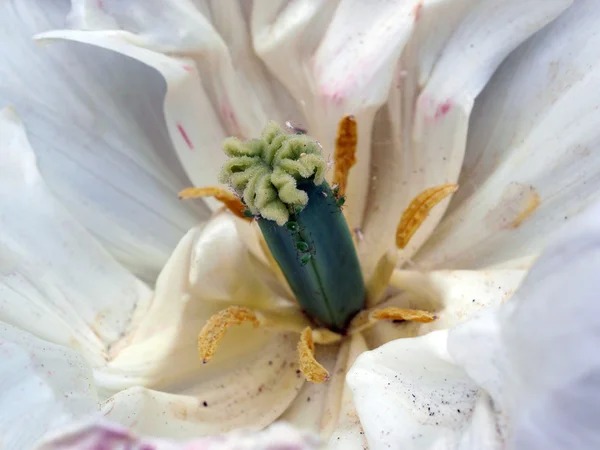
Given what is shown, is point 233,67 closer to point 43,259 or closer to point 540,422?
point 43,259

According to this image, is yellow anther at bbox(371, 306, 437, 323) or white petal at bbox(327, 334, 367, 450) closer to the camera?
white petal at bbox(327, 334, 367, 450)

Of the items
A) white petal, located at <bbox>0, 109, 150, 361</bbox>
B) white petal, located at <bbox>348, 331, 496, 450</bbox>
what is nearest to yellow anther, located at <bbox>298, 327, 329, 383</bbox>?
white petal, located at <bbox>348, 331, 496, 450</bbox>

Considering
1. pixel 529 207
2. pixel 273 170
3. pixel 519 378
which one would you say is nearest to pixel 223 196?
pixel 273 170

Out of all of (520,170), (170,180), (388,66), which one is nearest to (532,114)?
(520,170)

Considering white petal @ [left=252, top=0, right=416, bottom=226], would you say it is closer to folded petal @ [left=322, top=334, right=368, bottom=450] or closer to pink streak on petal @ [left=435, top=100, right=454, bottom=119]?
pink streak on petal @ [left=435, top=100, right=454, bottom=119]

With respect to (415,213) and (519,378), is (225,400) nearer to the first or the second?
(415,213)

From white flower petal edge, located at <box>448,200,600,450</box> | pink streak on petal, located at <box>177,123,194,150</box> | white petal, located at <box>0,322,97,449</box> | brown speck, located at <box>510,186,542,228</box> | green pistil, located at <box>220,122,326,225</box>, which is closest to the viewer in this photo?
white flower petal edge, located at <box>448,200,600,450</box>
